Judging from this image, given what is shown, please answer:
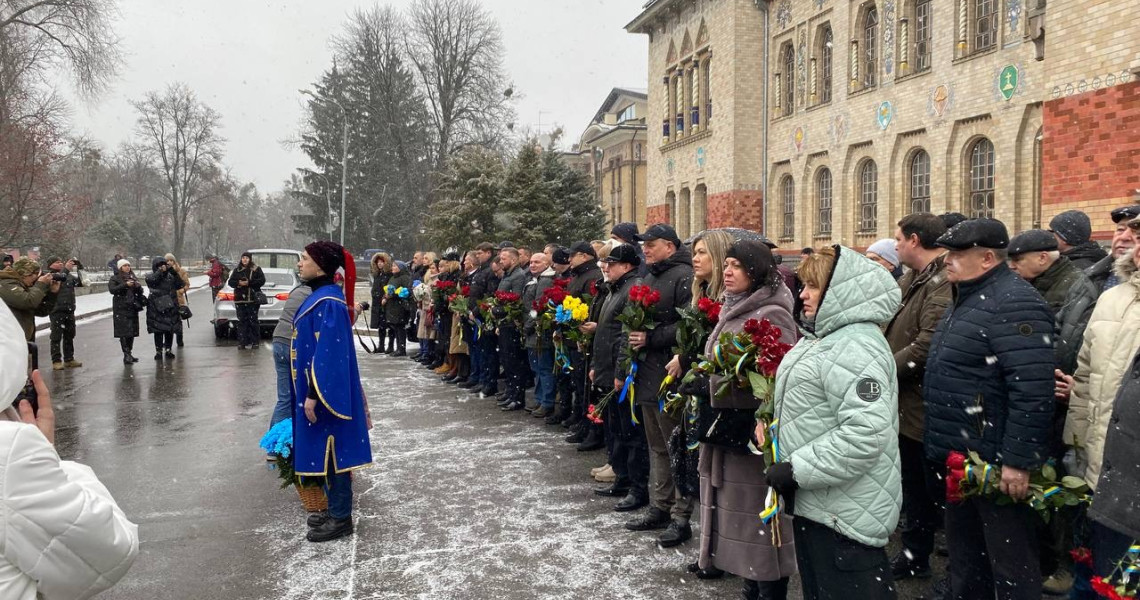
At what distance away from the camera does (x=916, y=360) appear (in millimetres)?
4734

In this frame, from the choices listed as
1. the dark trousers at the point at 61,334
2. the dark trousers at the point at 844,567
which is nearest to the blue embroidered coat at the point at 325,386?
the dark trousers at the point at 844,567

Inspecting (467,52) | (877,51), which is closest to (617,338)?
(877,51)

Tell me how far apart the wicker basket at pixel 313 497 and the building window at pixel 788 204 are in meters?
20.5

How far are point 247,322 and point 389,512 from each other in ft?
39.5

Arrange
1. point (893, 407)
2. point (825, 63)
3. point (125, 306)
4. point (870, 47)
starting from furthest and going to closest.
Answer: point (825, 63) → point (870, 47) → point (125, 306) → point (893, 407)

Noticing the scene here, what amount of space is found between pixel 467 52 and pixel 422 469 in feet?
132

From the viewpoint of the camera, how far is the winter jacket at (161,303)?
1509cm

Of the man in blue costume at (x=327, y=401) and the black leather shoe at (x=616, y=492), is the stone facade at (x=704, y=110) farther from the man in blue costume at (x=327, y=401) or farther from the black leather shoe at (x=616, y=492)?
the man in blue costume at (x=327, y=401)

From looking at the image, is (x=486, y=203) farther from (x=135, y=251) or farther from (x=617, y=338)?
(x=135, y=251)

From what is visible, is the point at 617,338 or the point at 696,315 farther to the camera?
the point at 617,338

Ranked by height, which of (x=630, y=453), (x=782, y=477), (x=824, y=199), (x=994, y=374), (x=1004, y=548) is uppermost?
(x=824, y=199)

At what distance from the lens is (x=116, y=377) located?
42.8 ft

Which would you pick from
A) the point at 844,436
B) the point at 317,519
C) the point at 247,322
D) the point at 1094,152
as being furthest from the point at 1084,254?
the point at 247,322

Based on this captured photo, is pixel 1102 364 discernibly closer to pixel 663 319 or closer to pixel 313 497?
pixel 663 319
